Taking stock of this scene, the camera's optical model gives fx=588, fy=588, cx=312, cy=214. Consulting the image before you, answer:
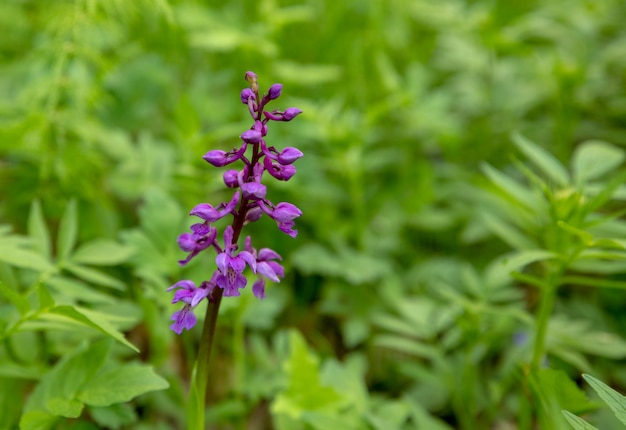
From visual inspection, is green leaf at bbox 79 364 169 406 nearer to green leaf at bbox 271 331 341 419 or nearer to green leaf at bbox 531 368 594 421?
green leaf at bbox 271 331 341 419

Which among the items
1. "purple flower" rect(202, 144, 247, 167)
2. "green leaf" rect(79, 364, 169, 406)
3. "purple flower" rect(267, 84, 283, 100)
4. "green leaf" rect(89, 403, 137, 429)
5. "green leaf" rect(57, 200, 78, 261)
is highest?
"purple flower" rect(267, 84, 283, 100)

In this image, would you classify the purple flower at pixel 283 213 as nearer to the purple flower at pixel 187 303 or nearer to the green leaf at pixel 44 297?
the purple flower at pixel 187 303

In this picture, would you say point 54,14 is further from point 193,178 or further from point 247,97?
point 247,97

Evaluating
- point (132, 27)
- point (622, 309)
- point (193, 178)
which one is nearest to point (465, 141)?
point (622, 309)

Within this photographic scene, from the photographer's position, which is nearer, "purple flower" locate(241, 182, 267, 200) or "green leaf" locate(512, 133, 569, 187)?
"purple flower" locate(241, 182, 267, 200)

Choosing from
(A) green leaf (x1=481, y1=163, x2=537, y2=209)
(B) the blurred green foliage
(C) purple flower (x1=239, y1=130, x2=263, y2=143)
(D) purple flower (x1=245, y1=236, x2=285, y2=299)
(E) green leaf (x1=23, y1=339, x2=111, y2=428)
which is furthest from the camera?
(A) green leaf (x1=481, y1=163, x2=537, y2=209)

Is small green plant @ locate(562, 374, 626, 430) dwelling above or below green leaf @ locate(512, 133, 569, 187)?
below

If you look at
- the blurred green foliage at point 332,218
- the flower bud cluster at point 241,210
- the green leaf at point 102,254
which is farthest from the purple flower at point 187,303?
the green leaf at point 102,254

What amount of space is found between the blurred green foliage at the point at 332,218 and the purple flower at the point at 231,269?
23 centimetres

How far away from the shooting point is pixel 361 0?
333 centimetres

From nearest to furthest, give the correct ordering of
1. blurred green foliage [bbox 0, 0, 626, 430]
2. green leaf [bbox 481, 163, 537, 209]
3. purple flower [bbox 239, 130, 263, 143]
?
purple flower [bbox 239, 130, 263, 143], blurred green foliage [bbox 0, 0, 626, 430], green leaf [bbox 481, 163, 537, 209]

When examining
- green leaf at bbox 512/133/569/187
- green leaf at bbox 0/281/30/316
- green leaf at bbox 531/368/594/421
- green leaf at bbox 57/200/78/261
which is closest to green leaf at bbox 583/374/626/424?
green leaf at bbox 531/368/594/421

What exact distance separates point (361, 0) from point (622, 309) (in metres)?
2.10

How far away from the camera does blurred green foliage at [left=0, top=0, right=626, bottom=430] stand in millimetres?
1508
